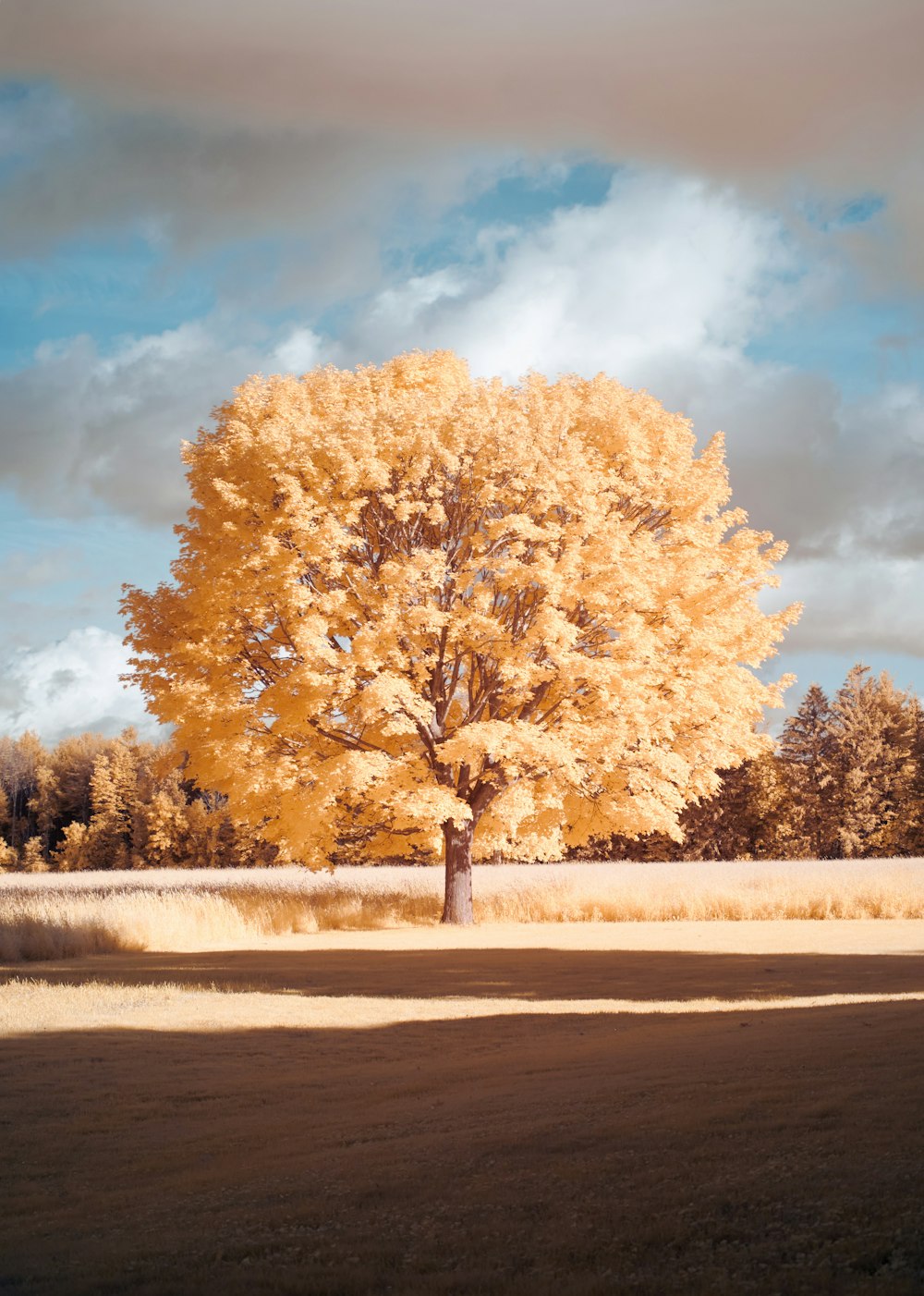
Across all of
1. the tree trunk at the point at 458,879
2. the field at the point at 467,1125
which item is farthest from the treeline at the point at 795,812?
the field at the point at 467,1125

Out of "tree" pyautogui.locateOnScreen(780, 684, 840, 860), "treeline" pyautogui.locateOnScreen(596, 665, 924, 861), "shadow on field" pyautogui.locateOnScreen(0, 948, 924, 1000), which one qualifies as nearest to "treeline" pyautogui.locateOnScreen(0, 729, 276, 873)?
"treeline" pyautogui.locateOnScreen(596, 665, 924, 861)

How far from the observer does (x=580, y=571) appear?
23.9 meters

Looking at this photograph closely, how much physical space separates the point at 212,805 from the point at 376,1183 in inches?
3187

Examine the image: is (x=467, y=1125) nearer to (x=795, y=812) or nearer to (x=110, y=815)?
(x=795, y=812)

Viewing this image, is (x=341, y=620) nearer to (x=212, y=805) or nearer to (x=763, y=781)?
(x=763, y=781)

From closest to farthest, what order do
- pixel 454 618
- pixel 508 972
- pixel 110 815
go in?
pixel 508 972
pixel 454 618
pixel 110 815

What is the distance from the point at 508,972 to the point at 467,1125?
1164 cm

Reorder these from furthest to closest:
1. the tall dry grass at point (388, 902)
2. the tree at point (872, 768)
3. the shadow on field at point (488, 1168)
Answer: the tree at point (872, 768), the tall dry grass at point (388, 902), the shadow on field at point (488, 1168)

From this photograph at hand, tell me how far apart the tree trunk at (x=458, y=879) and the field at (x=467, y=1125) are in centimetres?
586

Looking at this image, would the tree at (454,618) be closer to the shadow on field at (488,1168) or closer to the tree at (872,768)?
the shadow on field at (488,1168)

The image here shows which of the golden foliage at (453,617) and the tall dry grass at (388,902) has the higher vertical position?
the golden foliage at (453,617)

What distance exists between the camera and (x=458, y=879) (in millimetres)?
27297

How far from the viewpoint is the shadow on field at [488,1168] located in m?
4.86

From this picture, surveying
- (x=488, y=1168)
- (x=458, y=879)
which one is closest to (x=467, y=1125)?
(x=488, y=1168)
